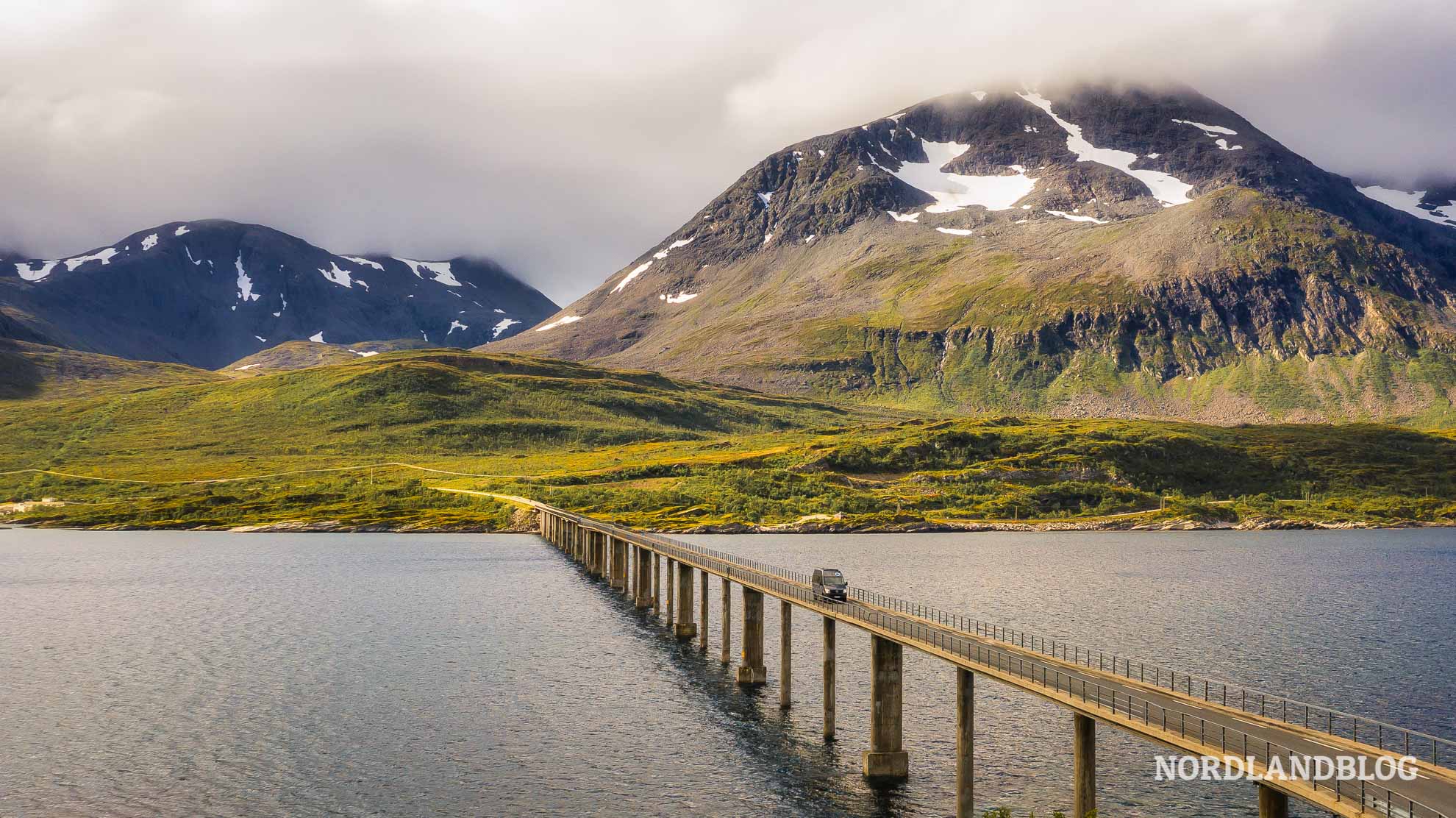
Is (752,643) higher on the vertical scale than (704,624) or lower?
higher

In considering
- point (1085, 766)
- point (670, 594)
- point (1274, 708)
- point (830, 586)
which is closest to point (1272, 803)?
point (1085, 766)

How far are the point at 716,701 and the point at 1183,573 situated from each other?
309 ft

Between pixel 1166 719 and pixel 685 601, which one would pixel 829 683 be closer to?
pixel 1166 719

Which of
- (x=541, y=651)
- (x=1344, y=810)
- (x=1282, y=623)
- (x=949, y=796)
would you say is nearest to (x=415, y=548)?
(x=541, y=651)

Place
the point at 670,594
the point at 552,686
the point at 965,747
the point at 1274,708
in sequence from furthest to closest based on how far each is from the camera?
1. the point at 670,594
2. the point at 552,686
3. the point at 1274,708
4. the point at 965,747

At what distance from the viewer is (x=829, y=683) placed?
194ft

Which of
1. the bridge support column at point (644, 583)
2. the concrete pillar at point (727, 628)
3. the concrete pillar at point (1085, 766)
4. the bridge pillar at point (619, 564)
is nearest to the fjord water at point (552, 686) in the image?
the concrete pillar at point (727, 628)

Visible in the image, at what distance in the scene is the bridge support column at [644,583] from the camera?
351ft

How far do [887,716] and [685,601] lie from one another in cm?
4231

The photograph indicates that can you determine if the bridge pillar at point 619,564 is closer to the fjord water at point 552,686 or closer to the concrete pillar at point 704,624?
the fjord water at point 552,686

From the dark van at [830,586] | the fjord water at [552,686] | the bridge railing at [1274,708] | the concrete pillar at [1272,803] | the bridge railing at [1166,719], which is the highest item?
the dark van at [830,586]

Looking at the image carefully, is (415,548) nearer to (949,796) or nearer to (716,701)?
(716,701)

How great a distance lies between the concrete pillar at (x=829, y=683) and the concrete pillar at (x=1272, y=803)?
28817 mm

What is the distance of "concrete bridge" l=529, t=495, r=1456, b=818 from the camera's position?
31.2 metres
